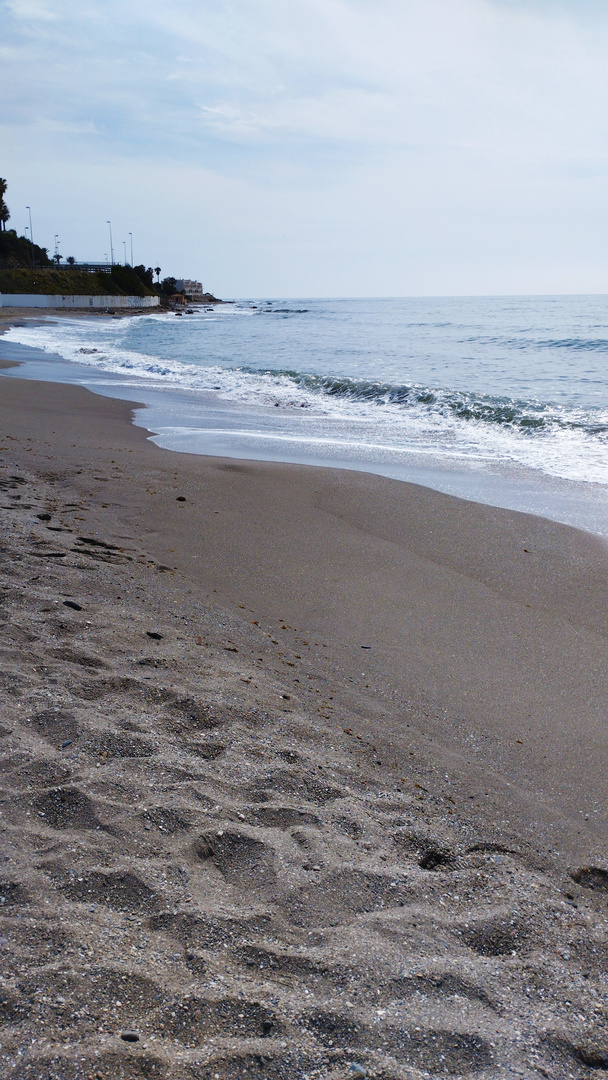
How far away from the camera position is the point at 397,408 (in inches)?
539

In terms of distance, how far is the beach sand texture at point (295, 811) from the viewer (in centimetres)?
164

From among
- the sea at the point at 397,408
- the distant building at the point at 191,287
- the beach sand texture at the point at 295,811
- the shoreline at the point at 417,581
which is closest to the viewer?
the beach sand texture at the point at 295,811

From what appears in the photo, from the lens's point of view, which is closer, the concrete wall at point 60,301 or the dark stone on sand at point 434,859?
the dark stone on sand at point 434,859

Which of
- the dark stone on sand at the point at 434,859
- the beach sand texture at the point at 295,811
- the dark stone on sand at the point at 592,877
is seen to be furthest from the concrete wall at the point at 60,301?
the dark stone on sand at the point at 592,877

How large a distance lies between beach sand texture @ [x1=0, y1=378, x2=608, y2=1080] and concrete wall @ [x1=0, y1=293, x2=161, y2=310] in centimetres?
6155

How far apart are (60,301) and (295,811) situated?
7149 centimetres

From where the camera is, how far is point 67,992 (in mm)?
1605

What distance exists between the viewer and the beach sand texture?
164 cm

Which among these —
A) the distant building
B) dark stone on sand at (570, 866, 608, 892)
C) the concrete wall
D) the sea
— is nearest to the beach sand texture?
dark stone on sand at (570, 866, 608, 892)

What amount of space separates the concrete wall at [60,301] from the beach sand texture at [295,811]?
61.6 metres

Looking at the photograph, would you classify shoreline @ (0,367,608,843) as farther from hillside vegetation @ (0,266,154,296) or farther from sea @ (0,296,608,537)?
hillside vegetation @ (0,266,154,296)

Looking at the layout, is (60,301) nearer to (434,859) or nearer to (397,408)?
(397,408)

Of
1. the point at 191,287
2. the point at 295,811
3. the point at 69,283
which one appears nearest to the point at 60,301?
the point at 69,283

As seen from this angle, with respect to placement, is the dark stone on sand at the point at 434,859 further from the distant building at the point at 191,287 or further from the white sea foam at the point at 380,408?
the distant building at the point at 191,287
